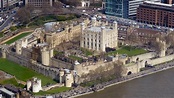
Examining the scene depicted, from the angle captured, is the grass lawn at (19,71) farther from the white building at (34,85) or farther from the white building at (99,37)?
the white building at (99,37)

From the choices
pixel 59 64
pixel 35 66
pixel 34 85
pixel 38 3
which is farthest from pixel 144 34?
pixel 38 3

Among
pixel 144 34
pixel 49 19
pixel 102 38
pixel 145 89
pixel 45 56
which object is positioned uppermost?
pixel 49 19

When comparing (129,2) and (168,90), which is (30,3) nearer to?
(129,2)

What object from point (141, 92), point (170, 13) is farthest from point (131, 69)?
point (170, 13)

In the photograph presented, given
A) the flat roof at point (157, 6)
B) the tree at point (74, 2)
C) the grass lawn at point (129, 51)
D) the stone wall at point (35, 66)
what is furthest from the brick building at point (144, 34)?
the tree at point (74, 2)

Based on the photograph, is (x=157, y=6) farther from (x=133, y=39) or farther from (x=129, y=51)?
(x=129, y=51)
